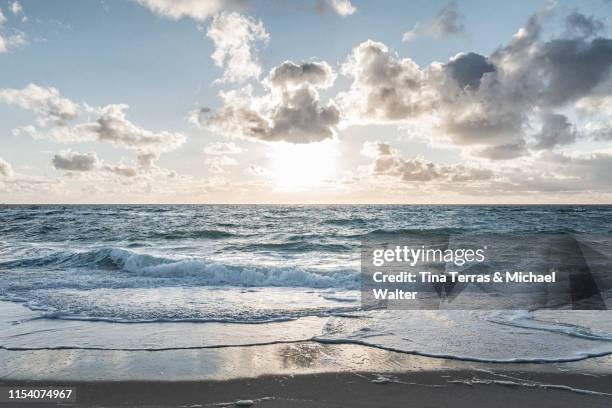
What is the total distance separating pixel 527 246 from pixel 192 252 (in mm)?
17025

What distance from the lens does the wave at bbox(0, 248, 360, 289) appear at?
40.8 feet

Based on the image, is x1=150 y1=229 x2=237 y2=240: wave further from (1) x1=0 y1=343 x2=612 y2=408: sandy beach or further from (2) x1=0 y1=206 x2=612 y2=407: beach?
(1) x1=0 y1=343 x2=612 y2=408: sandy beach

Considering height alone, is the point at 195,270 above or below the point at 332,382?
below

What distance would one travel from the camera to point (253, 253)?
2005 cm

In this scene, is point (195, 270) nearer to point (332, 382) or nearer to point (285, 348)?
point (285, 348)

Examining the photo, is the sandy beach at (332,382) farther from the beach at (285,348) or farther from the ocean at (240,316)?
the ocean at (240,316)

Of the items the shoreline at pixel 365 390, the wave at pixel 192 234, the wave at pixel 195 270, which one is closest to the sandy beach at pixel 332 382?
the shoreline at pixel 365 390

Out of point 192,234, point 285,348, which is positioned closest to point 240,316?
point 285,348

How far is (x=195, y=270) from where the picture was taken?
14.0 metres

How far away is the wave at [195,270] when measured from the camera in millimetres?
12445

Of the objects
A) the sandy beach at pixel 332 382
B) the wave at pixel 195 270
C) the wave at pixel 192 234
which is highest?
the wave at pixel 192 234

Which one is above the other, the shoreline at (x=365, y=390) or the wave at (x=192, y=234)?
the wave at (x=192, y=234)

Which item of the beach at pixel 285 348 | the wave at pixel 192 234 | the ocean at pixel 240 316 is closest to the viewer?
the beach at pixel 285 348

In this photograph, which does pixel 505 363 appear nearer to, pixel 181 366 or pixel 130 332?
pixel 181 366
